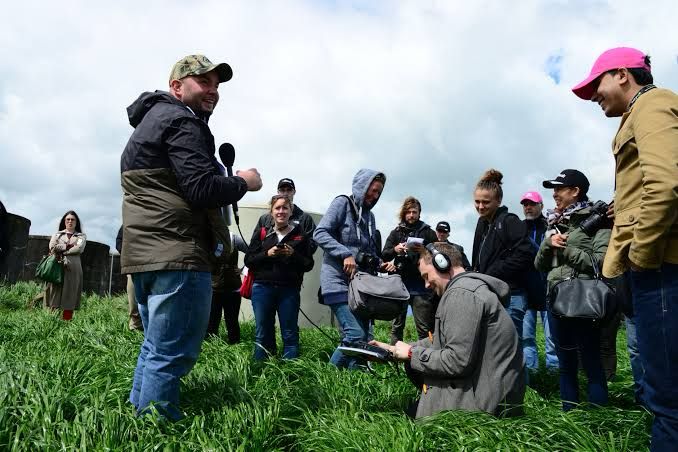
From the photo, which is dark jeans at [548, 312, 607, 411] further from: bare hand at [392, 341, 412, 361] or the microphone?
the microphone

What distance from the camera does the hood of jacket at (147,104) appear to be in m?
2.89

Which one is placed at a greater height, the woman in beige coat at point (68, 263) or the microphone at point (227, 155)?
the woman in beige coat at point (68, 263)

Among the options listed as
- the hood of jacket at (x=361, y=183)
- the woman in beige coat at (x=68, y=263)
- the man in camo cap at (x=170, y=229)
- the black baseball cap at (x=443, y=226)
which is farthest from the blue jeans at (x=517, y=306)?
the woman in beige coat at (x=68, y=263)

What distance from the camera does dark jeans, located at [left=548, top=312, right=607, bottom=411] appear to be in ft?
12.7

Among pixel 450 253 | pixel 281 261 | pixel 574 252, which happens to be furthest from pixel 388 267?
pixel 450 253

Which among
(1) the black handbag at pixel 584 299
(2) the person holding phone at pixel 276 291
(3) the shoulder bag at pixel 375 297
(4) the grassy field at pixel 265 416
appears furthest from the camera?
(2) the person holding phone at pixel 276 291

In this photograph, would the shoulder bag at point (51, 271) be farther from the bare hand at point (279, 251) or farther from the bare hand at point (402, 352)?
the bare hand at point (402, 352)

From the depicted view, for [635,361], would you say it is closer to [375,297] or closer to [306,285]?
[375,297]

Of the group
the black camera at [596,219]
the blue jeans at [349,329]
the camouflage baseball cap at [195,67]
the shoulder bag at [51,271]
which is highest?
the shoulder bag at [51,271]

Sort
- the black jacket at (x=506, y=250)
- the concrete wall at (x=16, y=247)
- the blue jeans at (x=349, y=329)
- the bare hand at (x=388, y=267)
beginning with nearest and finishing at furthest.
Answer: the blue jeans at (x=349, y=329) → the black jacket at (x=506, y=250) → the bare hand at (x=388, y=267) → the concrete wall at (x=16, y=247)

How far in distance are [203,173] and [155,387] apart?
1035 mm

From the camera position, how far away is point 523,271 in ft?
Result: 16.1

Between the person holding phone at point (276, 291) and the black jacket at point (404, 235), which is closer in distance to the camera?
the person holding phone at point (276, 291)

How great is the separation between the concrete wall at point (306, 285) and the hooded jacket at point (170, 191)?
605cm
